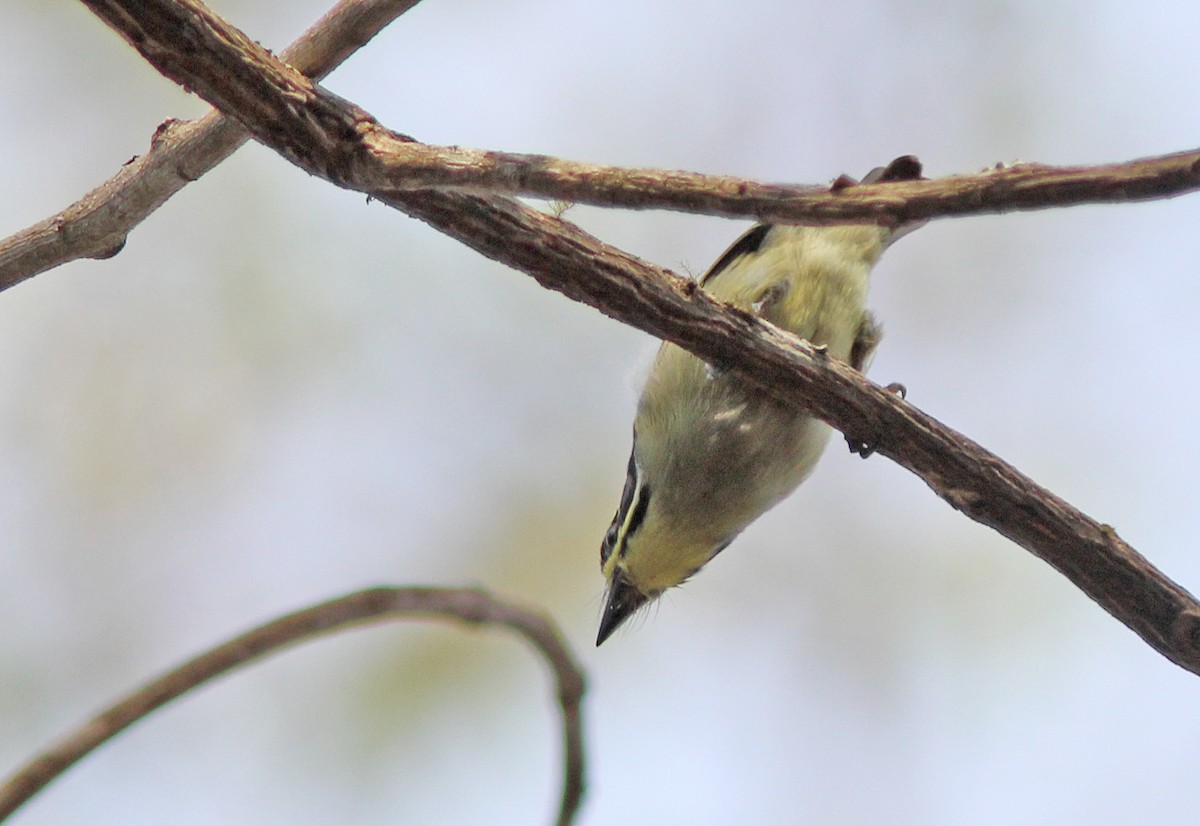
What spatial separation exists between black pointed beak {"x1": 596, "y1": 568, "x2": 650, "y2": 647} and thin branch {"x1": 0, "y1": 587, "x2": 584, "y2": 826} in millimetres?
2049

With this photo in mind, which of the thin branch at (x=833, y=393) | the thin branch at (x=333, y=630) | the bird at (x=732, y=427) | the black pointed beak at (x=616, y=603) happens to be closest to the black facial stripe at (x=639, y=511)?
the bird at (x=732, y=427)

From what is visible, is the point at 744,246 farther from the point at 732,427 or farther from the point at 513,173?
the point at 513,173

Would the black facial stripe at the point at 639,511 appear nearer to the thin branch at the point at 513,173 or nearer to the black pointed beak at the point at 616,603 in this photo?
the black pointed beak at the point at 616,603

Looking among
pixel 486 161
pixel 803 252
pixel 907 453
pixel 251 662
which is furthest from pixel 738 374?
pixel 251 662

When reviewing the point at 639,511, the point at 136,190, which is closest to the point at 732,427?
the point at 639,511

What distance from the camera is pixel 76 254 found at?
2.43m

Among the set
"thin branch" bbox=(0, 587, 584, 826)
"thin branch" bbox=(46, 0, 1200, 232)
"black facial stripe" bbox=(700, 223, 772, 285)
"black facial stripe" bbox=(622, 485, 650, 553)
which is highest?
"black facial stripe" bbox=(700, 223, 772, 285)

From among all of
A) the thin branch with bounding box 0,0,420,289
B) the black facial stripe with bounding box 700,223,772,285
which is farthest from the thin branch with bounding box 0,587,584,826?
the black facial stripe with bounding box 700,223,772,285

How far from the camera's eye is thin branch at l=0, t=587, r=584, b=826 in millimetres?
1454

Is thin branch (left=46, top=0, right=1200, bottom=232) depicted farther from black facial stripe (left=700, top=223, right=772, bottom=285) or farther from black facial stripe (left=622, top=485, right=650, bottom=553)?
black facial stripe (left=700, top=223, right=772, bottom=285)

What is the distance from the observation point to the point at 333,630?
159 centimetres

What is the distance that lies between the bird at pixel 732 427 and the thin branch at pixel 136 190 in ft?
4.62

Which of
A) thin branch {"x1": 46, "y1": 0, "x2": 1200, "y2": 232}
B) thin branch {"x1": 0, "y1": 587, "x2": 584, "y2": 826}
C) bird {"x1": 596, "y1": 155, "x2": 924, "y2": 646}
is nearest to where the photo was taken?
thin branch {"x1": 0, "y1": 587, "x2": 584, "y2": 826}

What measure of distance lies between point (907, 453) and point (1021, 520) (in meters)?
0.30
